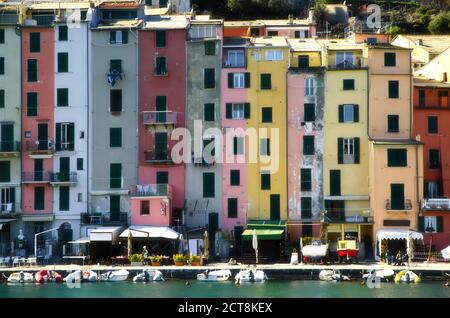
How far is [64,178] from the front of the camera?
182 ft

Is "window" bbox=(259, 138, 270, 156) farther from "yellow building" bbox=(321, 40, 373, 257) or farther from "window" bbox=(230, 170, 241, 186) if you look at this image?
"yellow building" bbox=(321, 40, 373, 257)

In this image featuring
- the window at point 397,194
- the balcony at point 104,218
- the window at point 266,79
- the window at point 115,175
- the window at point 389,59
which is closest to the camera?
the window at point 397,194

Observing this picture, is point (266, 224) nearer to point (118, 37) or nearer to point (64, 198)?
point (64, 198)

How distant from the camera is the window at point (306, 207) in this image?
54281 millimetres

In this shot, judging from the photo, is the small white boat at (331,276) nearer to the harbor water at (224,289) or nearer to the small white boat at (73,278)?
the harbor water at (224,289)

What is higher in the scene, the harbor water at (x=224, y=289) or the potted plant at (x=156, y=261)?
the potted plant at (x=156, y=261)

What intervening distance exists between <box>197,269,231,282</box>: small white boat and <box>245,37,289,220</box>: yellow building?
8958 millimetres

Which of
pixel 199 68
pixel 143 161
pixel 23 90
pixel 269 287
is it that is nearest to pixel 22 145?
pixel 23 90

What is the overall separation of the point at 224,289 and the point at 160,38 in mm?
20779

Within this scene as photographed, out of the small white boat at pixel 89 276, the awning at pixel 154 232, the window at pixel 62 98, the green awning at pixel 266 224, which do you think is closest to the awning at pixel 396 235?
the green awning at pixel 266 224

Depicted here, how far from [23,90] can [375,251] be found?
25.0 m

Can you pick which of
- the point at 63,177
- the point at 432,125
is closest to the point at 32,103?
the point at 63,177

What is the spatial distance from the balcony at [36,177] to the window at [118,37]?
31.9ft
